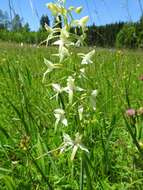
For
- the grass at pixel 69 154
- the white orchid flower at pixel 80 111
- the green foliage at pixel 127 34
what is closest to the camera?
the white orchid flower at pixel 80 111

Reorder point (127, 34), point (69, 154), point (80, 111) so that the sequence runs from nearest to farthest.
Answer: point (80, 111)
point (69, 154)
point (127, 34)

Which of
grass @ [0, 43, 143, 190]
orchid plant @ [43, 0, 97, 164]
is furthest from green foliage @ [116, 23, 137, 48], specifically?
orchid plant @ [43, 0, 97, 164]

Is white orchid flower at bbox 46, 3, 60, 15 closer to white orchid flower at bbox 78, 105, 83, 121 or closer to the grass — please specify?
the grass

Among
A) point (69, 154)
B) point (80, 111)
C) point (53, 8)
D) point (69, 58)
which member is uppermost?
point (53, 8)

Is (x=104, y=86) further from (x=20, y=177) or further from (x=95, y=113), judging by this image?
(x=20, y=177)

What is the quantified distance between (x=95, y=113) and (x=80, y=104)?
1.12 meters

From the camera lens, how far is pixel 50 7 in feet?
4.00

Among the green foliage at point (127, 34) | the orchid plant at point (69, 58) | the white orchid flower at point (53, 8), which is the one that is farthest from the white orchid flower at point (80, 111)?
the green foliage at point (127, 34)

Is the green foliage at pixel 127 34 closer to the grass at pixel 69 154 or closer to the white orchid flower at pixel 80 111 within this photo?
the grass at pixel 69 154

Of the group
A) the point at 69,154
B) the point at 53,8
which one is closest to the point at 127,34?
the point at 69,154

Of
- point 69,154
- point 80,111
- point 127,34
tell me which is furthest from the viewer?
point 127,34

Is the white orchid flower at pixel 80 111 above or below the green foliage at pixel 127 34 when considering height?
below

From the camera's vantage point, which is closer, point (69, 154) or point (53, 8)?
point (53, 8)

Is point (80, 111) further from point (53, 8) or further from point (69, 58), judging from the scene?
point (53, 8)
